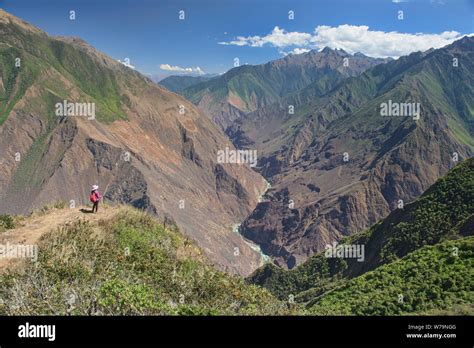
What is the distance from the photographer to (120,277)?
14227 mm

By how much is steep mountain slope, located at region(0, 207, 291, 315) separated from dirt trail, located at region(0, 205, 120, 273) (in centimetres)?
15

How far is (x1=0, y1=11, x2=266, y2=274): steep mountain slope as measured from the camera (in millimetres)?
108250

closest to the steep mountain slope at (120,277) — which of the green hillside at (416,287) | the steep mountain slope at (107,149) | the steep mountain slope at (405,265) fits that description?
the green hillside at (416,287)

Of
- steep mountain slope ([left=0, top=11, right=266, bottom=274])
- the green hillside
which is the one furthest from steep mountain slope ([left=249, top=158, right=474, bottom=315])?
steep mountain slope ([left=0, top=11, right=266, bottom=274])

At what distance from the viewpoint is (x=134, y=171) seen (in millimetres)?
117000

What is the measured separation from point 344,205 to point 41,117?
107 metres

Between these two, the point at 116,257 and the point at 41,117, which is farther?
the point at 41,117

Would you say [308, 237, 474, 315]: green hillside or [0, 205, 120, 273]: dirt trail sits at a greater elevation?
[0, 205, 120, 273]: dirt trail

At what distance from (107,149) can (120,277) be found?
112 m

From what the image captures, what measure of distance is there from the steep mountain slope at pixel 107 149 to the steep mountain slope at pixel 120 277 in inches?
2562

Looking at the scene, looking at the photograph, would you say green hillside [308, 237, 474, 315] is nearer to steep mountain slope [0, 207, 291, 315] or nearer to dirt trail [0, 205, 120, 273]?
steep mountain slope [0, 207, 291, 315]

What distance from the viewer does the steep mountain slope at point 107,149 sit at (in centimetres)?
10825
